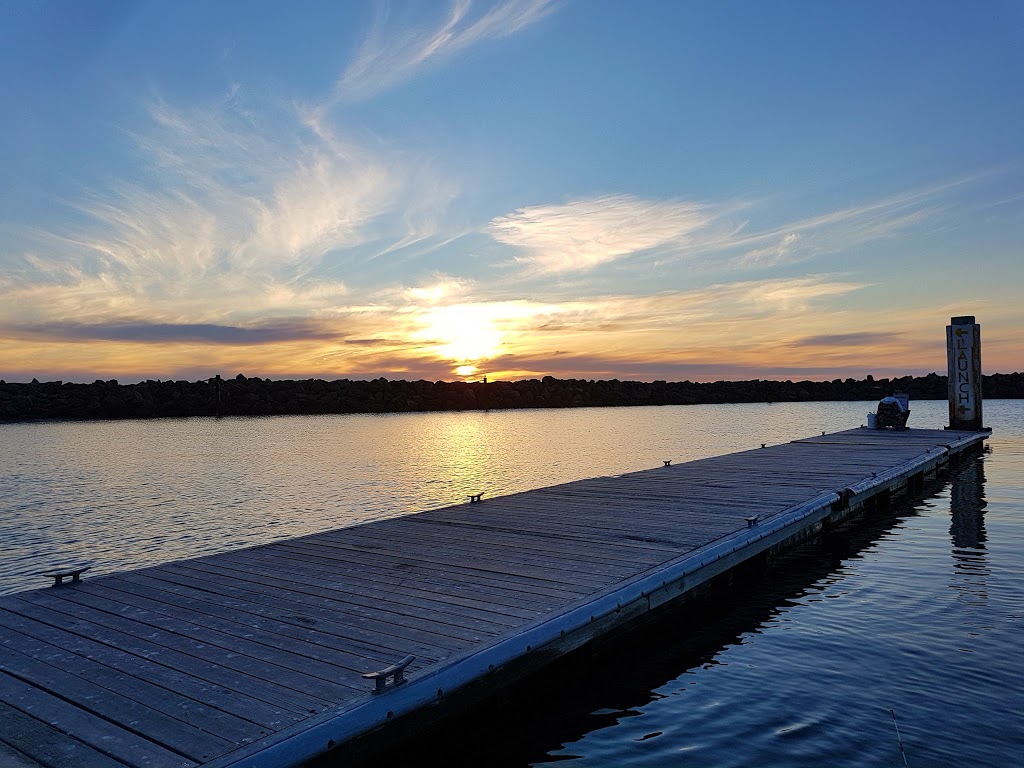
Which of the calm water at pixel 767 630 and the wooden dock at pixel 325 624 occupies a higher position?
the wooden dock at pixel 325 624

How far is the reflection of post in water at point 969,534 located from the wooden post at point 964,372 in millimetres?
5125

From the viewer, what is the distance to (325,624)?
5.42 meters

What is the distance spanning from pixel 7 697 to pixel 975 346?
91.6ft

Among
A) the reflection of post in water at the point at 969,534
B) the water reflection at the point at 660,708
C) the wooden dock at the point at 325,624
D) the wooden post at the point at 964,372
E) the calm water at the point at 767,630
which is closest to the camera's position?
the wooden dock at the point at 325,624

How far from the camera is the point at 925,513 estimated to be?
1484 cm

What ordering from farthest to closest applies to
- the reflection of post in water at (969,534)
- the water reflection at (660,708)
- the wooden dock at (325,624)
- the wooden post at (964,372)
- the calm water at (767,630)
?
the wooden post at (964,372), the reflection of post in water at (969,534), the calm water at (767,630), the water reflection at (660,708), the wooden dock at (325,624)

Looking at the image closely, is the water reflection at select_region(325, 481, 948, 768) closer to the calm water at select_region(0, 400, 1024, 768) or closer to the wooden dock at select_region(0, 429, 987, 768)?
the calm water at select_region(0, 400, 1024, 768)

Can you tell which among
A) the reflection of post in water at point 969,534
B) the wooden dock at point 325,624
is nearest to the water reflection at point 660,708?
the wooden dock at point 325,624

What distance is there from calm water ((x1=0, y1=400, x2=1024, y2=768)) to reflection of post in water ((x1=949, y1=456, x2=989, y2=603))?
0.18 ft

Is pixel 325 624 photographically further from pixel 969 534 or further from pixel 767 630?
pixel 969 534

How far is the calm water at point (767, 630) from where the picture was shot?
17.1ft

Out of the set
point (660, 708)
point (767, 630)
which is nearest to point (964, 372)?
point (767, 630)

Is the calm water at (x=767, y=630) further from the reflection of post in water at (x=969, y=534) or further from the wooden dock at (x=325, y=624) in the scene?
the wooden dock at (x=325, y=624)

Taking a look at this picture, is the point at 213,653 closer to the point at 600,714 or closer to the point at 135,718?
the point at 135,718
